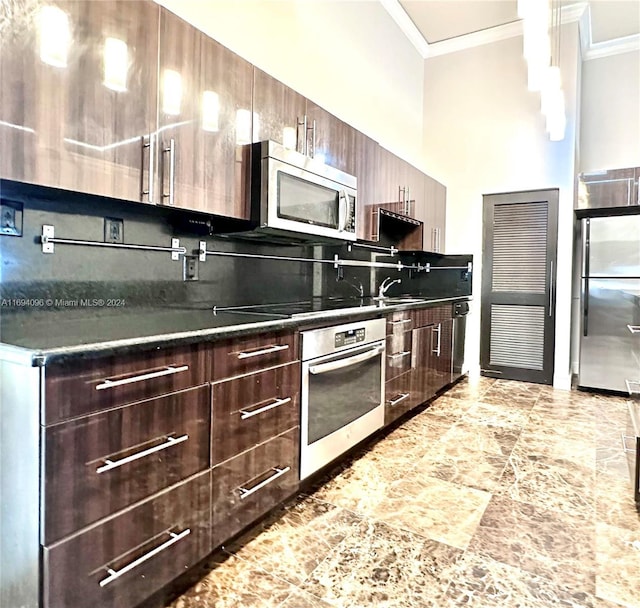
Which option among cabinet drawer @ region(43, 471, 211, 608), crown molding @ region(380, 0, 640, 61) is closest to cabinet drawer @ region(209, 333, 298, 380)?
cabinet drawer @ region(43, 471, 211, 608)

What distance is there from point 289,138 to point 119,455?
69.8 inches

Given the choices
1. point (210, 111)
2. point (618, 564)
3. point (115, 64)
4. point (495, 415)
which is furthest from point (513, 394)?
point (115, 64)

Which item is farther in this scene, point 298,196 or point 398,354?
point 398,354

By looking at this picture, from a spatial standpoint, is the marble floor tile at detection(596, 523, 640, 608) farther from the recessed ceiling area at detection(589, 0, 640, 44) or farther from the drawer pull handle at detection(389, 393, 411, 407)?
the recessed ceiling area at detection(589, 0, 640, 44)

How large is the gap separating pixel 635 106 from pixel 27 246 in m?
5.65

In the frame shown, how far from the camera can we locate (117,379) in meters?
1.21

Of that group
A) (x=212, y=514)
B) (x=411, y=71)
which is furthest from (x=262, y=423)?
(x=411, y=71)

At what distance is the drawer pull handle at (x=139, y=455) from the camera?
1199 mm

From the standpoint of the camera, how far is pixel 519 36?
4.58 metres

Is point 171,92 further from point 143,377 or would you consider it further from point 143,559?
point 143,559

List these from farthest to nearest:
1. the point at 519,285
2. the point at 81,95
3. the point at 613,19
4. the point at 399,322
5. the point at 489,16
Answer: the point at 519,285 < the point at 489,16 < the point at 613,19 < the point at 399,322 < the point at 81,95

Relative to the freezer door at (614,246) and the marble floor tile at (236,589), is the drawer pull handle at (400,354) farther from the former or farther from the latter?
the freezer door at (614,246)

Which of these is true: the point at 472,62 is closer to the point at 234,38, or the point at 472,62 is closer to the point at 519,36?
the point at 519,36

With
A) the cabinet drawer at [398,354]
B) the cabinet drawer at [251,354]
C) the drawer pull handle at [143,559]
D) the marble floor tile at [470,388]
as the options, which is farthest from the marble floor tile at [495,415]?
the drawer pull handle at [143,559]
